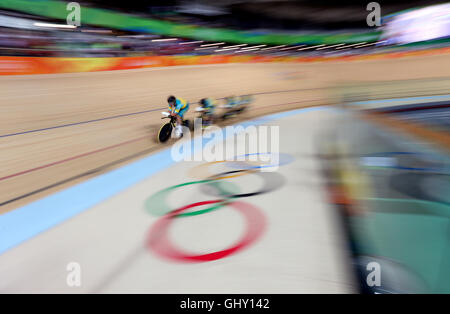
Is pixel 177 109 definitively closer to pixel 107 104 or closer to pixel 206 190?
pixel 206 190

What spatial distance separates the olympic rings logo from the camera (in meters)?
1.54

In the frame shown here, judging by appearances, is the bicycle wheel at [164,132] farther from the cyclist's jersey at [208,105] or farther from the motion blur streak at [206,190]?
the cyclist's jersey at [208,105]

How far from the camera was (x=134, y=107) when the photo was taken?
6234mm

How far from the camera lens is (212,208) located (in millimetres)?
2033

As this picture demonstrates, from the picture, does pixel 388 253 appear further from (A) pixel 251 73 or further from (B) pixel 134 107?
(A) pixel 251 73

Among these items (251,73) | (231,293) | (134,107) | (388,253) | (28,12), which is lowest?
(231,293)

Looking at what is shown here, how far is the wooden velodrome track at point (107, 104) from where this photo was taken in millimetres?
2951

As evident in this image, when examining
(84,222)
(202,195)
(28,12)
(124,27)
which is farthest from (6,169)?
(124,27)

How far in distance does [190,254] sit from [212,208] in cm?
55

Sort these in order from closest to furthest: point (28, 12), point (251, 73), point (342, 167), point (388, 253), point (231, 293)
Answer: point (231, 293), point (388, 253), point (342, 167), point (28, 12), point (251, 73)

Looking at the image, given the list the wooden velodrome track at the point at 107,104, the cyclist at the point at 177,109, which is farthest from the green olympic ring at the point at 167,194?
the cyclist at the point at 177,109
